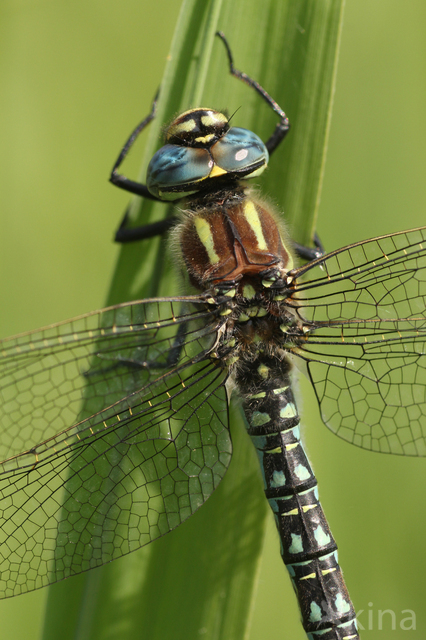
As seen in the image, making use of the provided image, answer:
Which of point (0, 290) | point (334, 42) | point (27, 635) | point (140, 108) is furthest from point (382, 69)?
point (27, 635)

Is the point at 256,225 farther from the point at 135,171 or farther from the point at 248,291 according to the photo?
the point at 135,171

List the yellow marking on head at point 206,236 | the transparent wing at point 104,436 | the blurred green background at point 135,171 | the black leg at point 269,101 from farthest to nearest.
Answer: the blurred green background at point 135,171
the yellow marking on head at point 206,236
the black leg at point 269,101
the transparent wing at point 104,436

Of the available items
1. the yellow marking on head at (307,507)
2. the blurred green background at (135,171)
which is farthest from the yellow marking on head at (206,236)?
the yellow marking on head at (307,507)

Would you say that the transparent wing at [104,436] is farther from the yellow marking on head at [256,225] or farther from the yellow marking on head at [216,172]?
the yellow marking on head at [216,172]

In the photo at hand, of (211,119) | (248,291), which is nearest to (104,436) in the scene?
(248,291)

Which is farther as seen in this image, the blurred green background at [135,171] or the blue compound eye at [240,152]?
the blurred green background at [135,171]

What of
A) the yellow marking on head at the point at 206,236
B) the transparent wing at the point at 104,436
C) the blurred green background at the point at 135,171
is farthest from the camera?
the blurred green background at the point at 135,171
